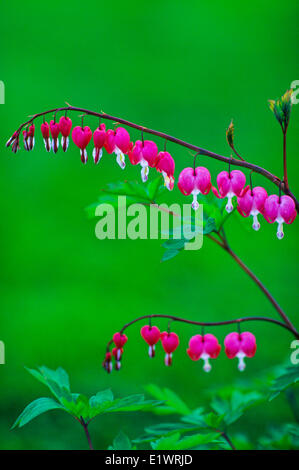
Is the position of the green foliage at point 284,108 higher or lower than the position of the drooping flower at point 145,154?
higher

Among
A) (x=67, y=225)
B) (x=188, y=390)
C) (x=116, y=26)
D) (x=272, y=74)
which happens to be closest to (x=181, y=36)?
(x=116, y=26)

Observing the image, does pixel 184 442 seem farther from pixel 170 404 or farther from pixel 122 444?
pixel 170 404

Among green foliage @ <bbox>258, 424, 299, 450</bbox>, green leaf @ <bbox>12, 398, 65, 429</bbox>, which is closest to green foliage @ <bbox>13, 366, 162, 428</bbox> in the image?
green leaf @ <bbox>12, 398, 65, 429</bbox>

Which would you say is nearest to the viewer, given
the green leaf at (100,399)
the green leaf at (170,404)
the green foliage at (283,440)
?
the green leaf at (100,399)

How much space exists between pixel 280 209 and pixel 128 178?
343 cm

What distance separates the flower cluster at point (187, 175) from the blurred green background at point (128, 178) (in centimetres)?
41

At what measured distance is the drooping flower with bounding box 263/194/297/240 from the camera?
109cm

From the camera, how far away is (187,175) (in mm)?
1157

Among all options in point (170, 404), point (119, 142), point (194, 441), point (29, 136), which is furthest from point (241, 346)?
point (29, 136)

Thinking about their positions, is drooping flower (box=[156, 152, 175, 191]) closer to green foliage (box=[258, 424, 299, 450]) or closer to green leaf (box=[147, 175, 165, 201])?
green leaf (box=[147, 175, 165, 201])

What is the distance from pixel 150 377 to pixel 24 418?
1.89 meters

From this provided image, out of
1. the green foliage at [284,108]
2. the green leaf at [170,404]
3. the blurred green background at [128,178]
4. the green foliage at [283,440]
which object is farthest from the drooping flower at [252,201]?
the green leaf at [170,404]

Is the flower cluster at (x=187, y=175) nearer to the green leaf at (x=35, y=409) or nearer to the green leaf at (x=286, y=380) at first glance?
the green leaf at (x=286, y=380)

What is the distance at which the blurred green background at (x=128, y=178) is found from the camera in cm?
287
